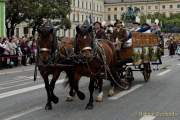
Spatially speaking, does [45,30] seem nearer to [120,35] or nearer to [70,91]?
[70,91]

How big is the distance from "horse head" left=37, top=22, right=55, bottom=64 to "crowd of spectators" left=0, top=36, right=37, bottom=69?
1487 cm

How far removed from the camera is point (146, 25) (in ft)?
56.1

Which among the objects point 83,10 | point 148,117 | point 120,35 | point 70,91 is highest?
point 83,10

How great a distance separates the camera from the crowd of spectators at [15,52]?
85.2ft

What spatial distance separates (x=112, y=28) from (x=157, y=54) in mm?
4687

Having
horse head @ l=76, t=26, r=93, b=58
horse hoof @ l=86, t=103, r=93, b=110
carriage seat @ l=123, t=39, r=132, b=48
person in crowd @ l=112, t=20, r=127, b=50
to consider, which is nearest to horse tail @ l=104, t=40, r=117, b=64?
person in crowd @ l=112, t=20, r=127, b=50

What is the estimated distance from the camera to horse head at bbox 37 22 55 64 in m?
10.0

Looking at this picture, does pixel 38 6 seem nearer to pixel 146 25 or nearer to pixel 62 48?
pixel 146 25

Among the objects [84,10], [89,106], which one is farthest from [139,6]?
[89,106]

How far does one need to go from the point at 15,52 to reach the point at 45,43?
17219mm

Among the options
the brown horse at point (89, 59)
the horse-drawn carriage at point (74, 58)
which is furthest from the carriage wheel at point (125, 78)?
the brown horse at point (89, 59)

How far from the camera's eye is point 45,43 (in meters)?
10.1

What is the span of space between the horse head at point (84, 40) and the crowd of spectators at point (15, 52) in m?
14.7

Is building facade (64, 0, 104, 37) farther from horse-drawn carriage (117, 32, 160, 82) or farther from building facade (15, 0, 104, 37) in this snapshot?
horse-drawn carriage (117, 32, 160, 82)
